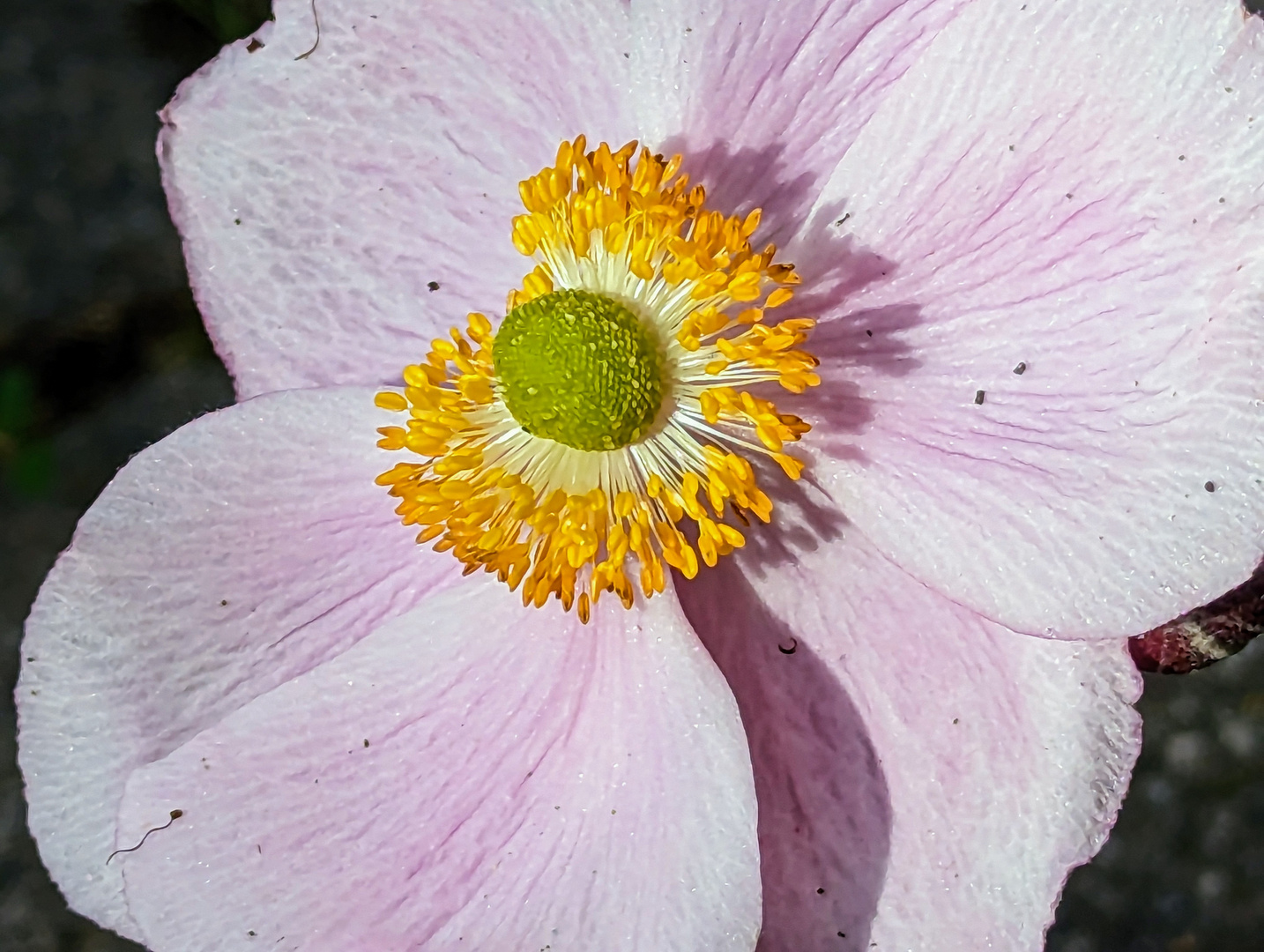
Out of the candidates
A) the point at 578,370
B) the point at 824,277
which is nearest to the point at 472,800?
the point at 578,370

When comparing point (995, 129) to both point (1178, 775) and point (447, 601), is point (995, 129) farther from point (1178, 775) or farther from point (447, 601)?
point (1178, 775)

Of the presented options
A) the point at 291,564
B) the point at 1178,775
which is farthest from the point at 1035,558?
the point at 1178,775

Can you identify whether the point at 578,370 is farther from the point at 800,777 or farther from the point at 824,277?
the point at 800,777

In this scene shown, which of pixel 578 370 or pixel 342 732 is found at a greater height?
pixel 578 370

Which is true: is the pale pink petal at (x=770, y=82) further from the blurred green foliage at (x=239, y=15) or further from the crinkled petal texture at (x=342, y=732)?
the blurred green foliage at (x=239, y=15)

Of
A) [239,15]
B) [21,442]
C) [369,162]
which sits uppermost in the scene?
[239,15]

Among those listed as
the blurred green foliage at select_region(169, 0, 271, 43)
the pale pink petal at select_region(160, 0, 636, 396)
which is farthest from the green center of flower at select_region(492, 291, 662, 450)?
the blurred green foliage at select_region(169, 0, 271, 43)

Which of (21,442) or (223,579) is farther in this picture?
(21,442)
